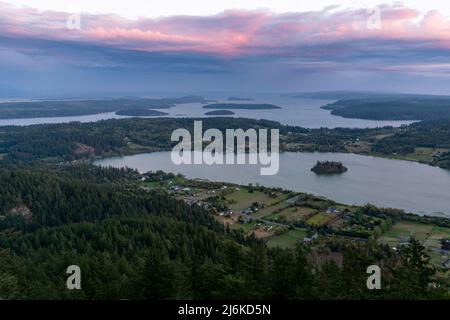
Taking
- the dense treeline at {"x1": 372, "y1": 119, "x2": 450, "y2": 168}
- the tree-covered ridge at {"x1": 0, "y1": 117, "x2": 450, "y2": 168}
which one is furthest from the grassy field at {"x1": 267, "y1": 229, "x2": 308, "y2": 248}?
the tree-covered ridge at {"x1": 0, "y1": 117, "x2": 450, "y2": 168}

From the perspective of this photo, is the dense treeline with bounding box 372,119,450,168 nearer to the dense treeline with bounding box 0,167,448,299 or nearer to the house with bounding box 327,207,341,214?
the house with bounding box 327,207,341,214

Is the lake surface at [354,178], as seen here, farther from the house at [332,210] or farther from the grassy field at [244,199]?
the grassy field at [244,199]

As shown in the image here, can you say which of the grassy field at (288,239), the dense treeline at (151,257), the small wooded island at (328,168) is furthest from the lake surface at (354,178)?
the dense treeline at (151,257)

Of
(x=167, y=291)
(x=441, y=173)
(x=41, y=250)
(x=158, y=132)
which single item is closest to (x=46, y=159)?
(x=158, y=132)

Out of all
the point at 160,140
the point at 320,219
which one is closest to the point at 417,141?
the point at 160,140

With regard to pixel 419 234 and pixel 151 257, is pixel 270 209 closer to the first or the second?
pixel 419 234
